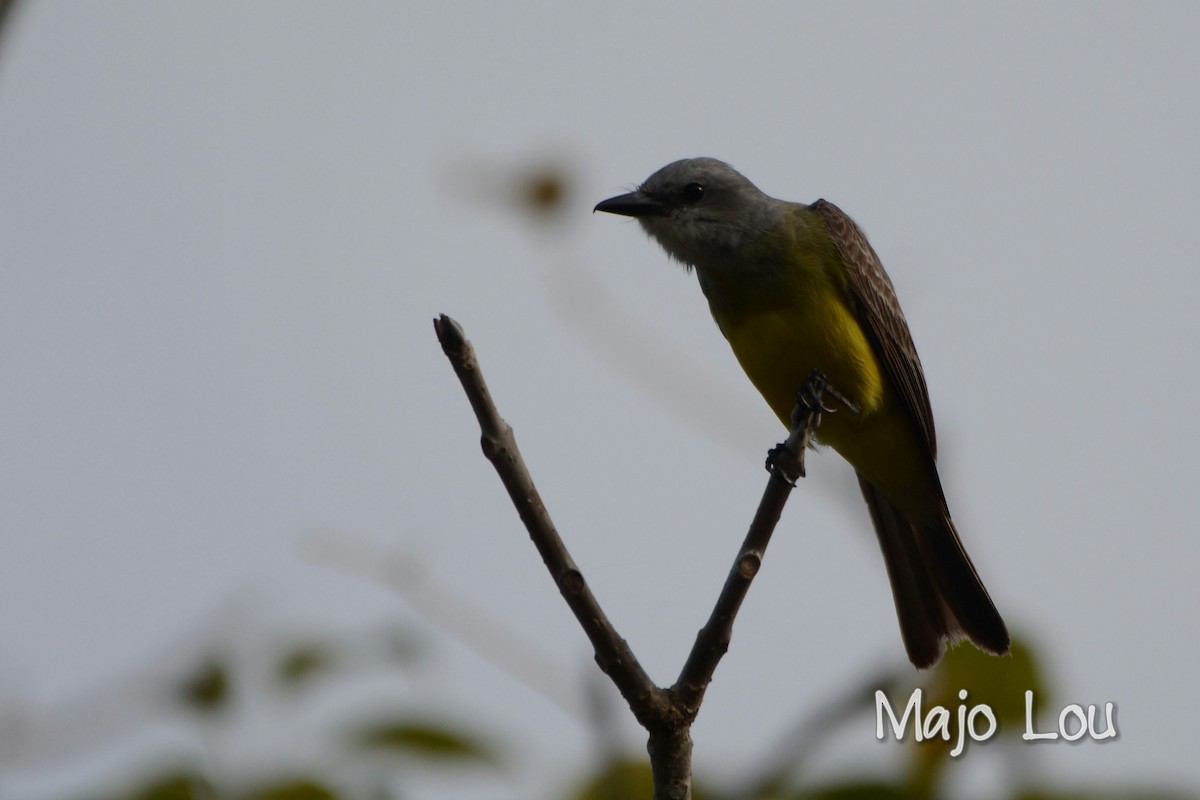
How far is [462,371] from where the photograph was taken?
7.87ft

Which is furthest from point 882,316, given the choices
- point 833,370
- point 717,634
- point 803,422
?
point 717,634

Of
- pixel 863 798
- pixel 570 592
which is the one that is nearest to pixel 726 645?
pixel 570 592

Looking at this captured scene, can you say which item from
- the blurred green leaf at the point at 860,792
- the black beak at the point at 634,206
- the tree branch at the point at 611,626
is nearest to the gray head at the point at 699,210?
the black beak at the point at 634,206

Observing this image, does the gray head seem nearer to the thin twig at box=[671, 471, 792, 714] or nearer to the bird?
the bird

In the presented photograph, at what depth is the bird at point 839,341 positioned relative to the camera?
217 inches

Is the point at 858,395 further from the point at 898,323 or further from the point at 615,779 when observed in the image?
the point at 615,779

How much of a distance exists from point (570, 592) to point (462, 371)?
50 centimetres

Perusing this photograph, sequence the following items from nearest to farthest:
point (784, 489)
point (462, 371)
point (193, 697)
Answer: point (462, 371) → point (193, 697) → point (784, 489)

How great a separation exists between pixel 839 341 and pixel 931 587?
4.37ft

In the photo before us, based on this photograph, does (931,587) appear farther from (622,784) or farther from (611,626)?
(622,784)

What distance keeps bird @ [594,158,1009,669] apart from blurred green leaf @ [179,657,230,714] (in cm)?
304

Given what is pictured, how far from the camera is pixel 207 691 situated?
285 cm

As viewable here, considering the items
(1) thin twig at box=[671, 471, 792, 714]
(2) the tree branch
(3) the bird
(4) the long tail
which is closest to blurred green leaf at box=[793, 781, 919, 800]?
(2) the tree branch

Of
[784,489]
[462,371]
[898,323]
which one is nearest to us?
[462,371]
